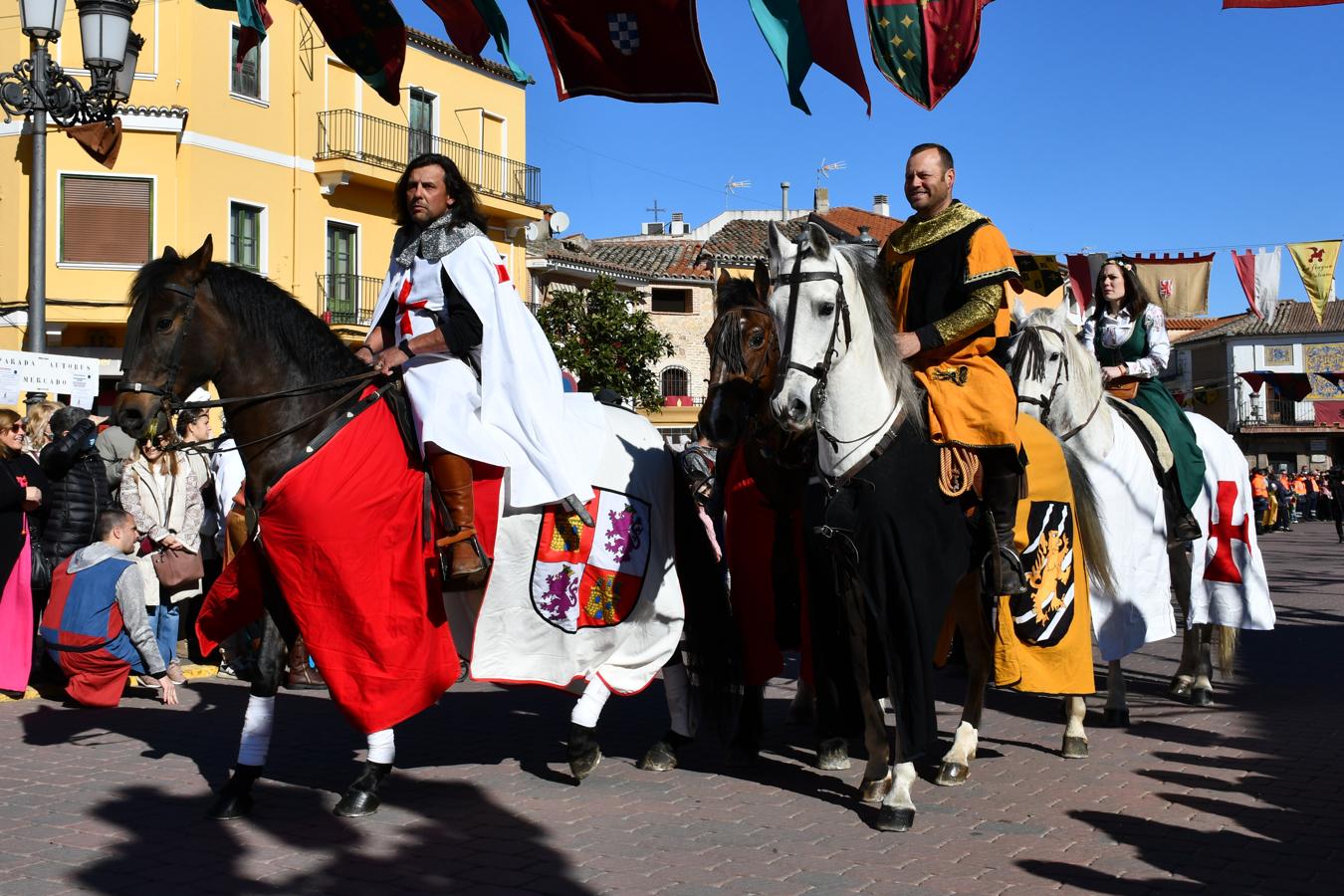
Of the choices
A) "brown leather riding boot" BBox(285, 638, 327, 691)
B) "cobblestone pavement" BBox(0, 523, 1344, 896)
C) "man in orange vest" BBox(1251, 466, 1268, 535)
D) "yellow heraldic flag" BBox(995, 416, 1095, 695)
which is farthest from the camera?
"man in orange vest" BBox(1251, 466, 1268, 535)

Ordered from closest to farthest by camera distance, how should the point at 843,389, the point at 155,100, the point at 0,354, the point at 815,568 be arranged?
the point at 843,389 < the point at 815,568 < the point at 0,354 < the point at 155,100

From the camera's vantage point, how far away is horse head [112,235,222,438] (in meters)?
5.43

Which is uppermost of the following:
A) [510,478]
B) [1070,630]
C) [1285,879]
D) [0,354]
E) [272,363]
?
[0,354]

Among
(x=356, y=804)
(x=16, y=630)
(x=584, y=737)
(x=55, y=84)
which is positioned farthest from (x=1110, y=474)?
(x=55, y=84)

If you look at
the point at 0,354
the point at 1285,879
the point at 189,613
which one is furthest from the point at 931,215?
the point at 189,613

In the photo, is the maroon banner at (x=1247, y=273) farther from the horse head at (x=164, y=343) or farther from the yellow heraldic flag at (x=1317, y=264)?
the horse head at (x=164, y=343)

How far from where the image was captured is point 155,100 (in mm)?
25188

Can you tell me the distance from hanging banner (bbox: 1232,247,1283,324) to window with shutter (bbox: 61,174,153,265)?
67.8ft

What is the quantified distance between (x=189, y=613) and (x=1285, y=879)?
31.2ft

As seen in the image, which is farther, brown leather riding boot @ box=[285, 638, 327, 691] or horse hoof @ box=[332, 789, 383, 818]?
brown leather riding boot @ box=[285, 638, 327, 691]

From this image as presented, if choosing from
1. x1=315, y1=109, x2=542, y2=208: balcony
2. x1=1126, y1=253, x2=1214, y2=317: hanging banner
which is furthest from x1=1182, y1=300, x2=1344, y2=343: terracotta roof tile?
x1=1126, y1=253, x2=1214, y2=317: hanging banner

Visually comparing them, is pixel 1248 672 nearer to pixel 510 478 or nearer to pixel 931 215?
pixel 931 215

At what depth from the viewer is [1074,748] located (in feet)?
22.7

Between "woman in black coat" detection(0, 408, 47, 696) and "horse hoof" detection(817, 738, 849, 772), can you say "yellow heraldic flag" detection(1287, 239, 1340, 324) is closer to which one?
"horse hoof" detection(817, 738, 849, 772)
